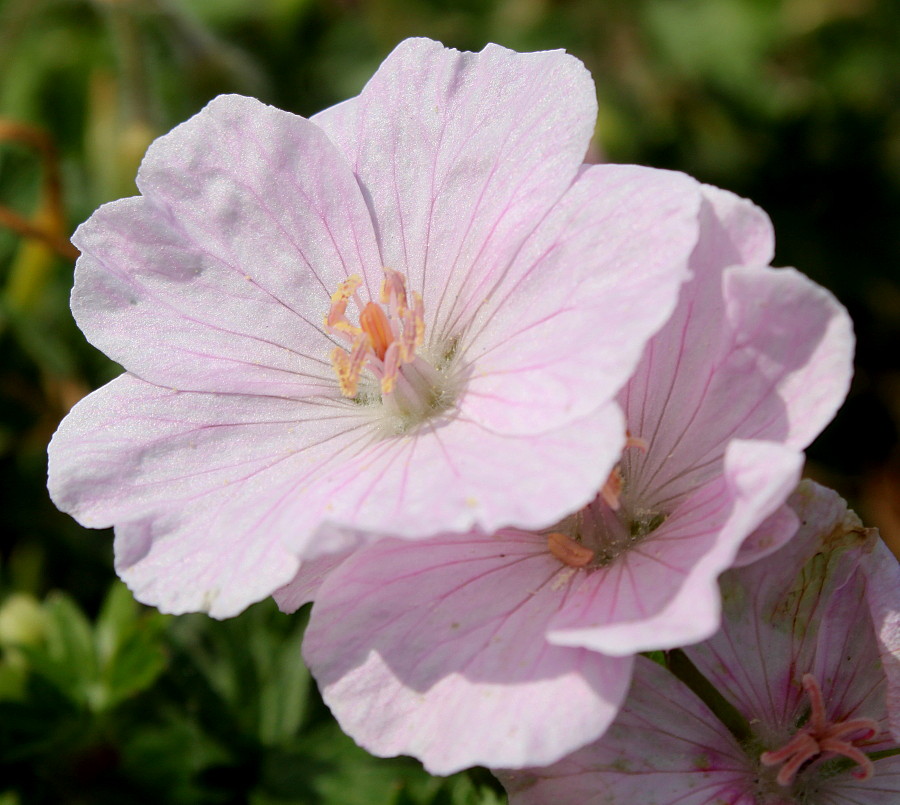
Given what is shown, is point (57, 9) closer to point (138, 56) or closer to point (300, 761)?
point (138, 56)

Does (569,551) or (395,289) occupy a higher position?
(395,289)

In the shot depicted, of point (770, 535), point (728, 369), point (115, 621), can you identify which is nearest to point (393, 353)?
point (728, 369)

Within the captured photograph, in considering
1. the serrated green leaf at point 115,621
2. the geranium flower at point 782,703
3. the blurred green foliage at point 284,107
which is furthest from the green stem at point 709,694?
the serrated green leaf at point 115,621

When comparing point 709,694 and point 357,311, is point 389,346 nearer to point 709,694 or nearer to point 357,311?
point 357,311

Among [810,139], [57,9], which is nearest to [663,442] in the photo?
[810,139]

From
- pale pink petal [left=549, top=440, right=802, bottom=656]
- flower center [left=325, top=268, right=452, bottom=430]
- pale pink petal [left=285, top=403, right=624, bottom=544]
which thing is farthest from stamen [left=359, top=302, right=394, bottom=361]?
pale pink petal [left=549, top=440, right=802, bottom=656]

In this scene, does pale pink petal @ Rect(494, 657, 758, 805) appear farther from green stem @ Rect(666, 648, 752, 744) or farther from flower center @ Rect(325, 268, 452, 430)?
flower center @ Rect(325, 268, 452, 430)
